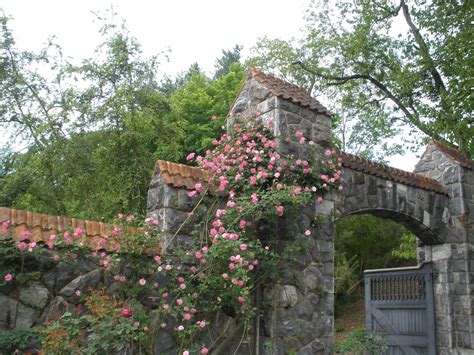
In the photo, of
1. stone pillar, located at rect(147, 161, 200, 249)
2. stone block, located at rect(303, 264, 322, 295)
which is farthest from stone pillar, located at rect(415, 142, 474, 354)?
stone pillar, located at rect(147, 161, 200, 249)

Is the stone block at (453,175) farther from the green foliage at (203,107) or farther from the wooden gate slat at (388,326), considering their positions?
the green foliage at (203,107)

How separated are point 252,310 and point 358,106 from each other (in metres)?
10.5

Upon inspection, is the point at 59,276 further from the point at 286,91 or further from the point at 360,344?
the point at 360,344

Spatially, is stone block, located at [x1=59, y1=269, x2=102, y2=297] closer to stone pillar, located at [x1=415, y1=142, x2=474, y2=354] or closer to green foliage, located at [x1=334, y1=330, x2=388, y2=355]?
green foliage, located at [x1=334, y1=330, x2=388, y2=355]

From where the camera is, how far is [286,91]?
5.59 m

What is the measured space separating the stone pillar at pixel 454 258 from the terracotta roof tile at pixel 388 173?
1.13 feet

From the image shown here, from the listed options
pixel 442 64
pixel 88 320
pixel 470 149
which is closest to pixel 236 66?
pixel 442 64

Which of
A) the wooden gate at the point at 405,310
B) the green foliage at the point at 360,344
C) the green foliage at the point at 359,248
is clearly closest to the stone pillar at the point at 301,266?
the green foliage at the point at 360,344

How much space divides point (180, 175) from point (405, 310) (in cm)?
533

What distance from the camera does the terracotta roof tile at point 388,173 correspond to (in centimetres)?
648

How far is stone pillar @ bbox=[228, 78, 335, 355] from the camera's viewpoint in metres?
4.92

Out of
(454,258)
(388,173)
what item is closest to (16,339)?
(388,173)

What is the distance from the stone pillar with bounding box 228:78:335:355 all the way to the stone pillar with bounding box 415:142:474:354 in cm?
323

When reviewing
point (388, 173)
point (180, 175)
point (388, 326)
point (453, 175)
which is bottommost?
point (388, 326)
